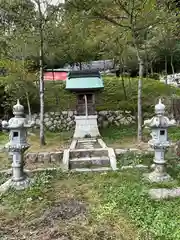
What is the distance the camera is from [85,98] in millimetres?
8922

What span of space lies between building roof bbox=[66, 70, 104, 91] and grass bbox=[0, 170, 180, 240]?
400cm

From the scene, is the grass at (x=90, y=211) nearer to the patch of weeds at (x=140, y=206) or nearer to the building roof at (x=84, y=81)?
the patch of weeds at (x=140, y=206)

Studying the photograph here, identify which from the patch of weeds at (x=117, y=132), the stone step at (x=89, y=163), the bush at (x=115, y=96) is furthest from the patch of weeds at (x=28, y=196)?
the bush at (x=115, y=96)

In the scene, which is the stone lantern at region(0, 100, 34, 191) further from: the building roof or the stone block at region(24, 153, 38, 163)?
the building roof

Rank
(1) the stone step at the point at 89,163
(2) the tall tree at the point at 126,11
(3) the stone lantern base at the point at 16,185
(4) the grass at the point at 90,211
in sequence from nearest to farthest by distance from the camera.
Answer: (4) the grass at the point at 90,211, (3) the stone lantern base at the point at 16,185, (1) the stone step at the point at 89,163, (2) the tall tree at the point at 126,11

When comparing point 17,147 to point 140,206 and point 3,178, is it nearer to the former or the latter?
point 3,178

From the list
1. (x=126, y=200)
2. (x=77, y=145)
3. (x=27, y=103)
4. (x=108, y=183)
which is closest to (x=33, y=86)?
(x=27, y=103)

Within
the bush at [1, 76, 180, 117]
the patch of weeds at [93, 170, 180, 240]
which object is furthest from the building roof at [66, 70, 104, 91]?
A: the patch of weeds at [93, 170, 180, 240]

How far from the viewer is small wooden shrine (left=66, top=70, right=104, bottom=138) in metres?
8.69

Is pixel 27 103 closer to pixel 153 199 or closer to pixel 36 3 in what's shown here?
pixel 36 3

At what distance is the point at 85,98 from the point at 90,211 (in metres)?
5.40

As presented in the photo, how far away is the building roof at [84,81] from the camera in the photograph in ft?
28.3

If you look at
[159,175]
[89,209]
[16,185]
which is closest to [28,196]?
[16,185]

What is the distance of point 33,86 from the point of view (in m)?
10.1
